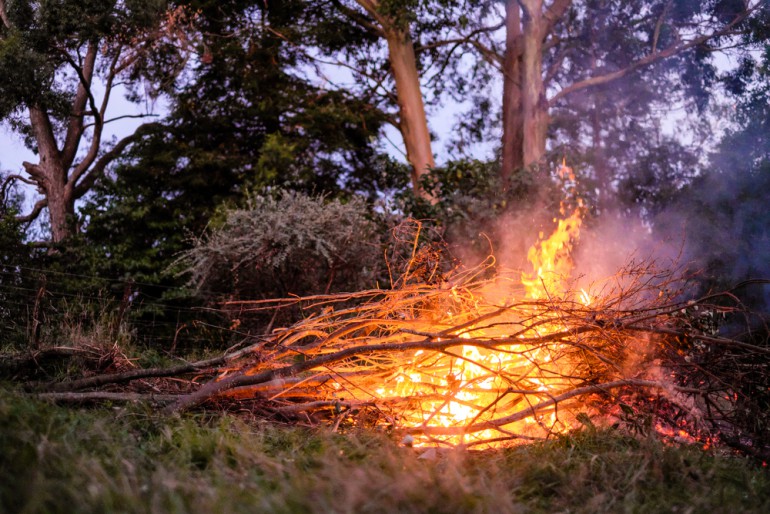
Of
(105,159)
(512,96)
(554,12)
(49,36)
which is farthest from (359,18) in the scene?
(105,159)

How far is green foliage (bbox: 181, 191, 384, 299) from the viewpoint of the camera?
9.86 m

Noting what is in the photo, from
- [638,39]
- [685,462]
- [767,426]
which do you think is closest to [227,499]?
[685,462]

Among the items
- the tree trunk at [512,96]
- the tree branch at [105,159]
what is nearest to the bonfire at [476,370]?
the tree trunk at [512,96]

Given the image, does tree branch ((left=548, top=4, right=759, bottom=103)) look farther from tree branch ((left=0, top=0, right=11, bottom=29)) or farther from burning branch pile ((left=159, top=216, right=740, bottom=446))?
tree branch ((left=0, top=0, right=11, bottom=29))

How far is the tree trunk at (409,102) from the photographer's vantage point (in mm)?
14859

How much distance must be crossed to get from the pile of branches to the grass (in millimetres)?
318

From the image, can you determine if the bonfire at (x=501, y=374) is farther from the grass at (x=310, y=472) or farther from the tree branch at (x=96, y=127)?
the tree branch at (x=96, y=127)

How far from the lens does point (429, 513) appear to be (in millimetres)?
2434

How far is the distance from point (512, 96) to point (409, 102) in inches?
89.5

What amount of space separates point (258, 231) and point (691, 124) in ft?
48.6

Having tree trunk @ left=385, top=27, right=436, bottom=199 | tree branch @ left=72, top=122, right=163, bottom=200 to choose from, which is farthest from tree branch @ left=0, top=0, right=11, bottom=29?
tree trunk @ left=385, top=27, right=436, bottom=199

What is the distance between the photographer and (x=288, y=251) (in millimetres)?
9703

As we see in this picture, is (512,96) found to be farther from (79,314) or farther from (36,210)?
(36,210)

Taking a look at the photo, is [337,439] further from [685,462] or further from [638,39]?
[638,39]
